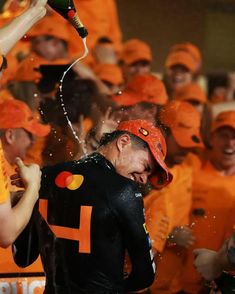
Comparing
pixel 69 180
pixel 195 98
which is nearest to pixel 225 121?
pixel 195 98

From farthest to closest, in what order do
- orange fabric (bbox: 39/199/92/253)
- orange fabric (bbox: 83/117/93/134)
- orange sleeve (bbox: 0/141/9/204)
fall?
orange fabric (bbox: 83/117/93/134) < orange fabric (bbox: 39/199/92/253) < orange sleeve (bbox: 0/141/9/204)

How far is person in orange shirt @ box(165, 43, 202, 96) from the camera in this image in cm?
740

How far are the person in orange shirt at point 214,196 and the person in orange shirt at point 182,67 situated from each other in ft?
4.87

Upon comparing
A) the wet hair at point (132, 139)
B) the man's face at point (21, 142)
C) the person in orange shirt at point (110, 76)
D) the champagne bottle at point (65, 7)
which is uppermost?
the champagne bottle at point (65, 7)

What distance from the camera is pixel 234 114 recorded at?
223 inches

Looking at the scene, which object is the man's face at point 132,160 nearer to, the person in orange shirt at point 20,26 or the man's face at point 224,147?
the person in orange shirt at point 20,26

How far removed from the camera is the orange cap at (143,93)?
537 cm

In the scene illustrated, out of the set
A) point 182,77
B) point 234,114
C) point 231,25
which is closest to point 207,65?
point 231,25

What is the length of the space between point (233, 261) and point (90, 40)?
Answer: 14.7 ft

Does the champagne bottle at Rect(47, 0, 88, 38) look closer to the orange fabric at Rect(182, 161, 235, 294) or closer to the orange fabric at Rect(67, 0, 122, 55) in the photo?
the orange fabric at Rect(182, 161, 235, 294)

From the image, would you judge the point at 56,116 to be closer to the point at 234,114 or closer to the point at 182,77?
the point at 234,114

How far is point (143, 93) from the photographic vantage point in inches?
218

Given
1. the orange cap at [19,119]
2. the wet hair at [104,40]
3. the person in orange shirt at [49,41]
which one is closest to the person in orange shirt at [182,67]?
the wet hair at [104,40]

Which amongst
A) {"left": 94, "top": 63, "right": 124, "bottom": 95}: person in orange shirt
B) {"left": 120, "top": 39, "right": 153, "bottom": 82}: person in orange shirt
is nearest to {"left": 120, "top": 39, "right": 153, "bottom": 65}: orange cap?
{"left": 120, "top": 39, "right": 153, "bottom": 82}: person in orange shirt
